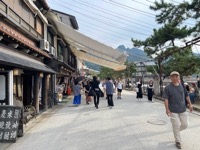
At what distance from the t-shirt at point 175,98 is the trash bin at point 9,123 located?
4.26 meters

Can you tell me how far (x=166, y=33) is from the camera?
79.3ft

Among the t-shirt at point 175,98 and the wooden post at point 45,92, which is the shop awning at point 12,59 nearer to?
the t-shirt at point 175,98

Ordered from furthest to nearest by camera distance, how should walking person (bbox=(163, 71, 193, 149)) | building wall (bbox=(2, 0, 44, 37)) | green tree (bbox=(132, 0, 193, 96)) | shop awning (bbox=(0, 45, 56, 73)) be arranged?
1. green tree (bbox=(132, 0, 193, 96))
2. building wall (bbox=(2, 0, 44, 37))
3. shop awning (bbox=(0, 45, 56, 73))
4. walking person (bbox=(163, 71, 193, 149))

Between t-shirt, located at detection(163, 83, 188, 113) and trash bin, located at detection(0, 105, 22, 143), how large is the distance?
4.26 meters

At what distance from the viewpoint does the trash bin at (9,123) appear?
708 centimetres

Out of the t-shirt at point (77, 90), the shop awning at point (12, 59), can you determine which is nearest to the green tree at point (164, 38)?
the t-shirt at point (77, 90)

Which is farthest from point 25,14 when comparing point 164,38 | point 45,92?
point 164,38

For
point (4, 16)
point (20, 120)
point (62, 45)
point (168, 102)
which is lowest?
point (20, 120)

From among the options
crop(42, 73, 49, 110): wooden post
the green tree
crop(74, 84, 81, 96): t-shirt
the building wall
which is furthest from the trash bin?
the green tree

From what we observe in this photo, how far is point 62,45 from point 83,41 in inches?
260

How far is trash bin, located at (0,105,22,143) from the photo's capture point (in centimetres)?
708

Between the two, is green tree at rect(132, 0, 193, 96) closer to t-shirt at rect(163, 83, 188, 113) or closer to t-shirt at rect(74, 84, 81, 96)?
t-shirt at rect(74, 84, 81, 96)

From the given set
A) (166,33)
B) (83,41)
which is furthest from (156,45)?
(83,41)

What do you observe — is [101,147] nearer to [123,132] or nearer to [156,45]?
[123,132]
